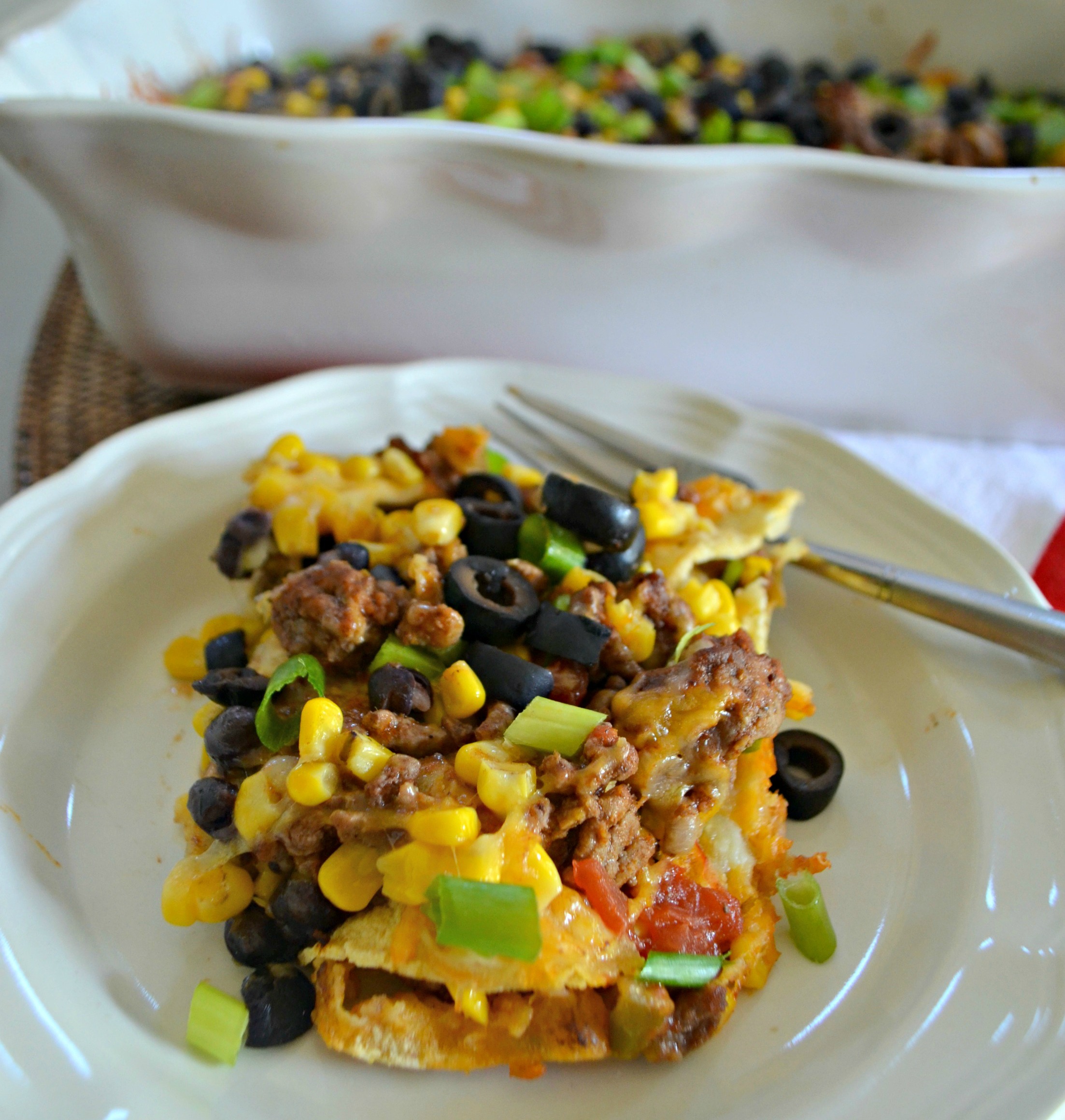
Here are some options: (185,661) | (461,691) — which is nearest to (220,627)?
(185,661)

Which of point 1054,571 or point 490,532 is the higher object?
point 490,532

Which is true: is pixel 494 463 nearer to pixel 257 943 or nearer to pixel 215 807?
pixel 215 807

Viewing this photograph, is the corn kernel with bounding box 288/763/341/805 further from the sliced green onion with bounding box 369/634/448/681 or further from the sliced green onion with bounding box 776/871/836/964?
the sliced green onion with bounding box 776/871/836/964

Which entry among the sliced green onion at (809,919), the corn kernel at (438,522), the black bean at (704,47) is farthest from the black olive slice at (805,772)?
the black bean at (704,47)

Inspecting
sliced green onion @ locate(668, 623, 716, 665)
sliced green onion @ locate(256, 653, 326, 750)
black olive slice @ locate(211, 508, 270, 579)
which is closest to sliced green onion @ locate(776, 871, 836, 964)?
sliced green onion @ locate(668, 623, 716, 665)

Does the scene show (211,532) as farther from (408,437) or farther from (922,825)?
(922,825)
